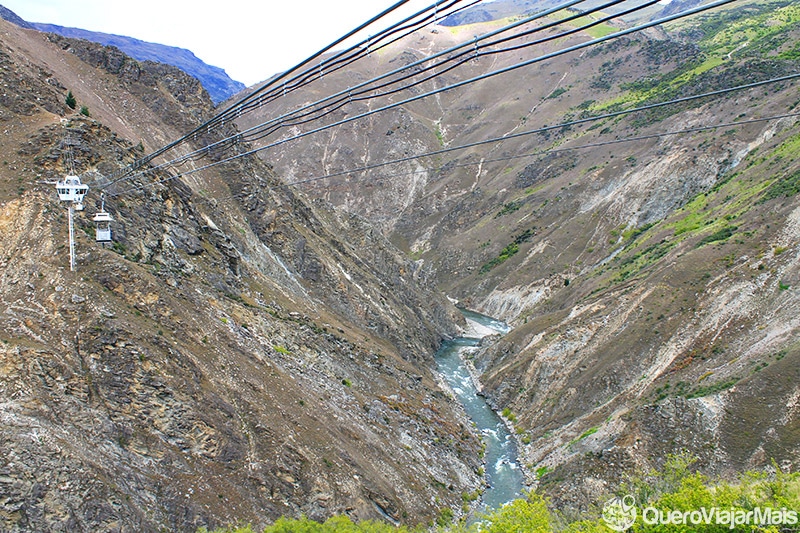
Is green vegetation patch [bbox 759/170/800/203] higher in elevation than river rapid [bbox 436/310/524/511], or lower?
higher

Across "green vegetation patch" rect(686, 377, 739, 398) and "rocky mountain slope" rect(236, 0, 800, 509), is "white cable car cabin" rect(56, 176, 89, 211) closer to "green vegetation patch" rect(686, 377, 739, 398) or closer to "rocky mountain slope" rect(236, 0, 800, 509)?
"rocky mountain slope" rect(236, 0, 800, 509)

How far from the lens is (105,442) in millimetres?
19453

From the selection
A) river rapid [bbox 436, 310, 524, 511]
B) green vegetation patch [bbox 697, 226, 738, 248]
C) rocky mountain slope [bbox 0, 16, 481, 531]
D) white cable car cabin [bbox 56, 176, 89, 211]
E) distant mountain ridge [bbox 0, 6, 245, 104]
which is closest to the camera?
rocky mountain slope [bbox 0, 16, 481, 531]

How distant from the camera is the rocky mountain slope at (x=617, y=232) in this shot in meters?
30.9

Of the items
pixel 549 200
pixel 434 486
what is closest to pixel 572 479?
pixel 434 486

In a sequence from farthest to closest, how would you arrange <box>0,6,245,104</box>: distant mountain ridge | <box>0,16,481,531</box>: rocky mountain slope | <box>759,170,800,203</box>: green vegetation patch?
1. <box>0,6,245,104</box>: distant mountain ridge
2. <box>759,170,800,203</box>: green vegetation patch
3. <box>0,16,481,531</box>: rocky mountain slope

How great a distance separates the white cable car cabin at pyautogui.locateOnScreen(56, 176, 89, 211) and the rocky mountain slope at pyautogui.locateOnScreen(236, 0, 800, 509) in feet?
39.2

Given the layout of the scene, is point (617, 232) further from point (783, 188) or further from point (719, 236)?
point (783, 188)

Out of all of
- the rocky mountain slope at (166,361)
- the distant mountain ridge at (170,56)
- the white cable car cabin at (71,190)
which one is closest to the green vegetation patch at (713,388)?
the rocky mountain slope at (166,361)

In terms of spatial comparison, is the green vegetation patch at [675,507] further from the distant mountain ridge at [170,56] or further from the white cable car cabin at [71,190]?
the distant mountain ridge at [170,56]

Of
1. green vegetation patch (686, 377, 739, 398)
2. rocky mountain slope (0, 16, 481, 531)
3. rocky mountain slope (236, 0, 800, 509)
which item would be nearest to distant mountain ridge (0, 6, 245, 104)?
rocky mountain slope (236, 0, 800, 509)

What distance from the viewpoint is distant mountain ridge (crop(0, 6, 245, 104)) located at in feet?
331

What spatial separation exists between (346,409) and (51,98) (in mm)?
24512

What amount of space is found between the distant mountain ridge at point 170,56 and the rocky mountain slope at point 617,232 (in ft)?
113
